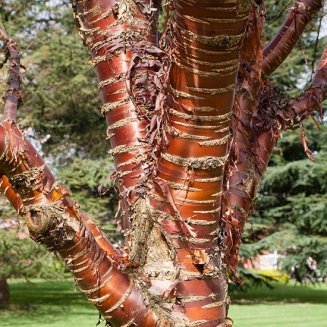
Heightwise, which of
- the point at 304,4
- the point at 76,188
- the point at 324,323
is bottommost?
the point at 324,323

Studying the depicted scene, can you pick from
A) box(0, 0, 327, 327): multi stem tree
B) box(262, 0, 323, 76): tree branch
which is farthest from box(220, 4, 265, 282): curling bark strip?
box(262, 0, 323, 76): tree branch

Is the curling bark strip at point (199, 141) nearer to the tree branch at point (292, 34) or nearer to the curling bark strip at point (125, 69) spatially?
the curling bark strip at point (125, 69)

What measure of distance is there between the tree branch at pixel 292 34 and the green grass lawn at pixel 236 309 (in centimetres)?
941

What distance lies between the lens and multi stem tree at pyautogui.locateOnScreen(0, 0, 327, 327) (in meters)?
1.39

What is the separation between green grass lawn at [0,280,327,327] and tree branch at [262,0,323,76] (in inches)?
370

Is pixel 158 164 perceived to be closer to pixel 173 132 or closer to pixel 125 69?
pixel 173 132

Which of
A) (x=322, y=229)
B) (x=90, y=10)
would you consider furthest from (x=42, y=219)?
(x=322, y=229)

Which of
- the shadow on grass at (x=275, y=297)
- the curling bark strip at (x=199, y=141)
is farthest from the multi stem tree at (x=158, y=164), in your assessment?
the shadow on grass at (x=275, y=297)

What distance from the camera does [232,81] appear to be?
140 centimetres

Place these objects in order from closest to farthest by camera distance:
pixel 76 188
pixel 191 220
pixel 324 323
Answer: pixel 191 220 < pixel 324 323 < pixel 76 188

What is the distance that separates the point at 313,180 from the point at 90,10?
63.5 ft

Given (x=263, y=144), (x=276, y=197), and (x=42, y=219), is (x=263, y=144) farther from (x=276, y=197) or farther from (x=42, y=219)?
(x=276, y=197)

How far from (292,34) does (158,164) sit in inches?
46.6

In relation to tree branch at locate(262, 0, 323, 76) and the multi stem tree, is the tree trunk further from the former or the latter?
the multi stem tree
